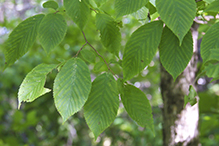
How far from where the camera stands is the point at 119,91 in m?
0.46

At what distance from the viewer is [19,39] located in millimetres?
497

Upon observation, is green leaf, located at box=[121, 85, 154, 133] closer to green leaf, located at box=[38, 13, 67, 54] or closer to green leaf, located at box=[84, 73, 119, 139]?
green leaf, located at box=[84, 73, 119, 139]

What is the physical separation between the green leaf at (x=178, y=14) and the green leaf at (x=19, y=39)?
11.8 inches

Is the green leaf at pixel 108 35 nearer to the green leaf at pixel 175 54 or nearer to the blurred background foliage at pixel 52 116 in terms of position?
the green leaf at pixel 175 54

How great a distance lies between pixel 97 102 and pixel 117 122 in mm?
1446

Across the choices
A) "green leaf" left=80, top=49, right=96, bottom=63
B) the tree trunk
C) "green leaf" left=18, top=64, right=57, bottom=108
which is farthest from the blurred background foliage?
"green leaf" left=18, top=64, right=57, bottom=108

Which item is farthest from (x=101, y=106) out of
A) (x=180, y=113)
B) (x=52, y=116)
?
(x=52, y=116)

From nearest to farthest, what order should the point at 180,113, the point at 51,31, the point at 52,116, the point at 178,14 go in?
the point at 178,14 → the point at 51,31 → the point at 180,113 → the point at 52,116

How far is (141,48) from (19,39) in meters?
0.30

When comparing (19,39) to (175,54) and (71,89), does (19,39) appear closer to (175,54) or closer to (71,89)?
(71,89)

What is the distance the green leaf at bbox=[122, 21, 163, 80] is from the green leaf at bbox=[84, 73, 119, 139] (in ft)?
0.15

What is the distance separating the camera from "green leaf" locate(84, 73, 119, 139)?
0.42 m

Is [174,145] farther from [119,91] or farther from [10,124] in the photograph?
[10,124]

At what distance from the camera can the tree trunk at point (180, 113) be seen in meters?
0.84
